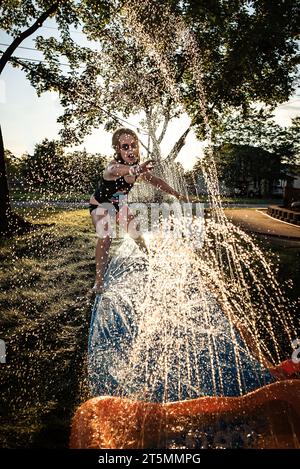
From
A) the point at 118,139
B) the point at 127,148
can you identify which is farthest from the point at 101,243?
the point at 118,139

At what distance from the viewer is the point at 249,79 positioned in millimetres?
16922

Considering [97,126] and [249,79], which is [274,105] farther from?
[97,126]

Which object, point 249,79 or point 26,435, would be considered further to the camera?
point 249,79

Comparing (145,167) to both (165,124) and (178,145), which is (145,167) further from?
(178,145)

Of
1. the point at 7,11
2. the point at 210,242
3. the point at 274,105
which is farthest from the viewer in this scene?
the point at 274,105

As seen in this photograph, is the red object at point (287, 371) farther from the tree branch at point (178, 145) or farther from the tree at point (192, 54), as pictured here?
the tree branch at point (178, 145)

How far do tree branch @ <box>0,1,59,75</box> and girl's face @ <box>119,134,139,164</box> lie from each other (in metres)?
8.58

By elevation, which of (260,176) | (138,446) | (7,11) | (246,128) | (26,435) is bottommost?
(26,435)

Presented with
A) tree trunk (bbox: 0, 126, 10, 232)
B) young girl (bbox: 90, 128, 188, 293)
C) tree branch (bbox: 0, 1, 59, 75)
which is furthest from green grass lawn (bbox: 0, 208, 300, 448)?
tree branch (bbox: 0, 1, 59, 75)

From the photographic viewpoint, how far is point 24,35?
455 inches

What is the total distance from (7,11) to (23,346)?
1361cm

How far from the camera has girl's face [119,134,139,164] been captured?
191 inches

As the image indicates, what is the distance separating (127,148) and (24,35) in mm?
9631

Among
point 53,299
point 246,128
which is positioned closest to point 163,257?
point 53,299
